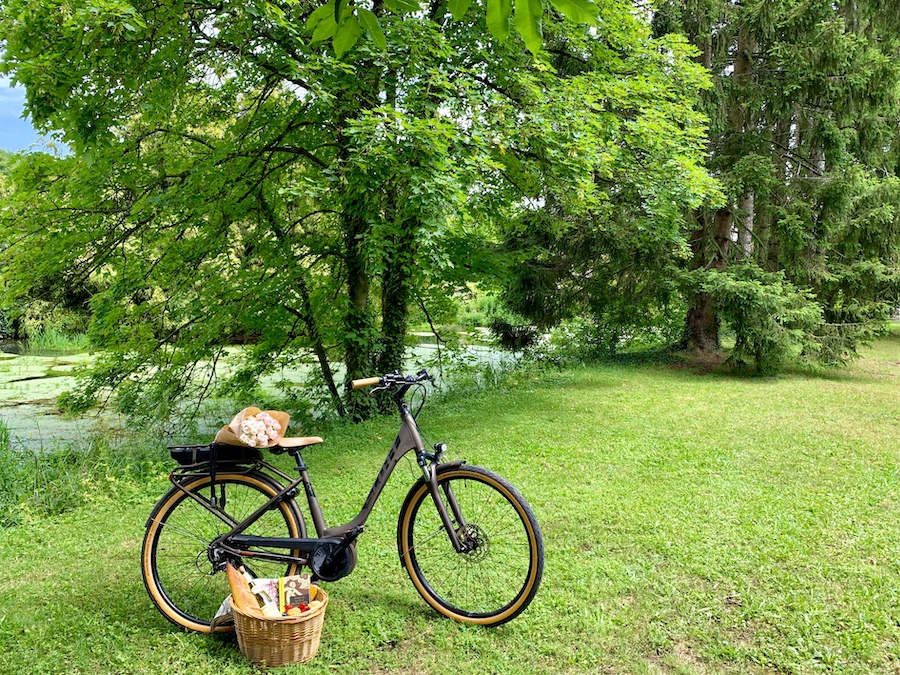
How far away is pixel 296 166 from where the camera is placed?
24.0 ft

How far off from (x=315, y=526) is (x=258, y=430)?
516 millimetres

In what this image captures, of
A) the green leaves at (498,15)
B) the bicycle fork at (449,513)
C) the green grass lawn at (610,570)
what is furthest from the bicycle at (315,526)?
the green leaves at (498,15)

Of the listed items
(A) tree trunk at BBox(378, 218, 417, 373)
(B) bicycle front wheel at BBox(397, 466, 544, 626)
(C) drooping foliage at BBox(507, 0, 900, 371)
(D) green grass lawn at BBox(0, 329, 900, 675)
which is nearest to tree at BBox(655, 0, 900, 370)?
(C) drooping foliage at BBox(507, 0, 900, 371)

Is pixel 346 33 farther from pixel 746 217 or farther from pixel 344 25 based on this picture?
pixel 746 217

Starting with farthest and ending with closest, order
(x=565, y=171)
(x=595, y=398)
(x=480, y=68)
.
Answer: (x=595, y=398) → (x=480, y=68) → (x=565, y=171)

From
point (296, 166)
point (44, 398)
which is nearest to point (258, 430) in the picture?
point (296, 166)

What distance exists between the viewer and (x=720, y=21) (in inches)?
424

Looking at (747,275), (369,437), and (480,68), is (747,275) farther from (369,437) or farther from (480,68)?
(369,437)

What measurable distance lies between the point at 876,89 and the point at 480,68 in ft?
22.4

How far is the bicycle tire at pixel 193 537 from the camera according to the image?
2539 mm

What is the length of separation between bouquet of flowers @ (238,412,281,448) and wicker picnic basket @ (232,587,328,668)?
0.63 m

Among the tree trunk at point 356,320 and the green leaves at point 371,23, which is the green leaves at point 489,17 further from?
the tree trunk at point 356,320

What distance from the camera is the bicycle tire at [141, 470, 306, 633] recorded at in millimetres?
2539

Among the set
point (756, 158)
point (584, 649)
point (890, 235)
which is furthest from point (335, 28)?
point (890, 235)
